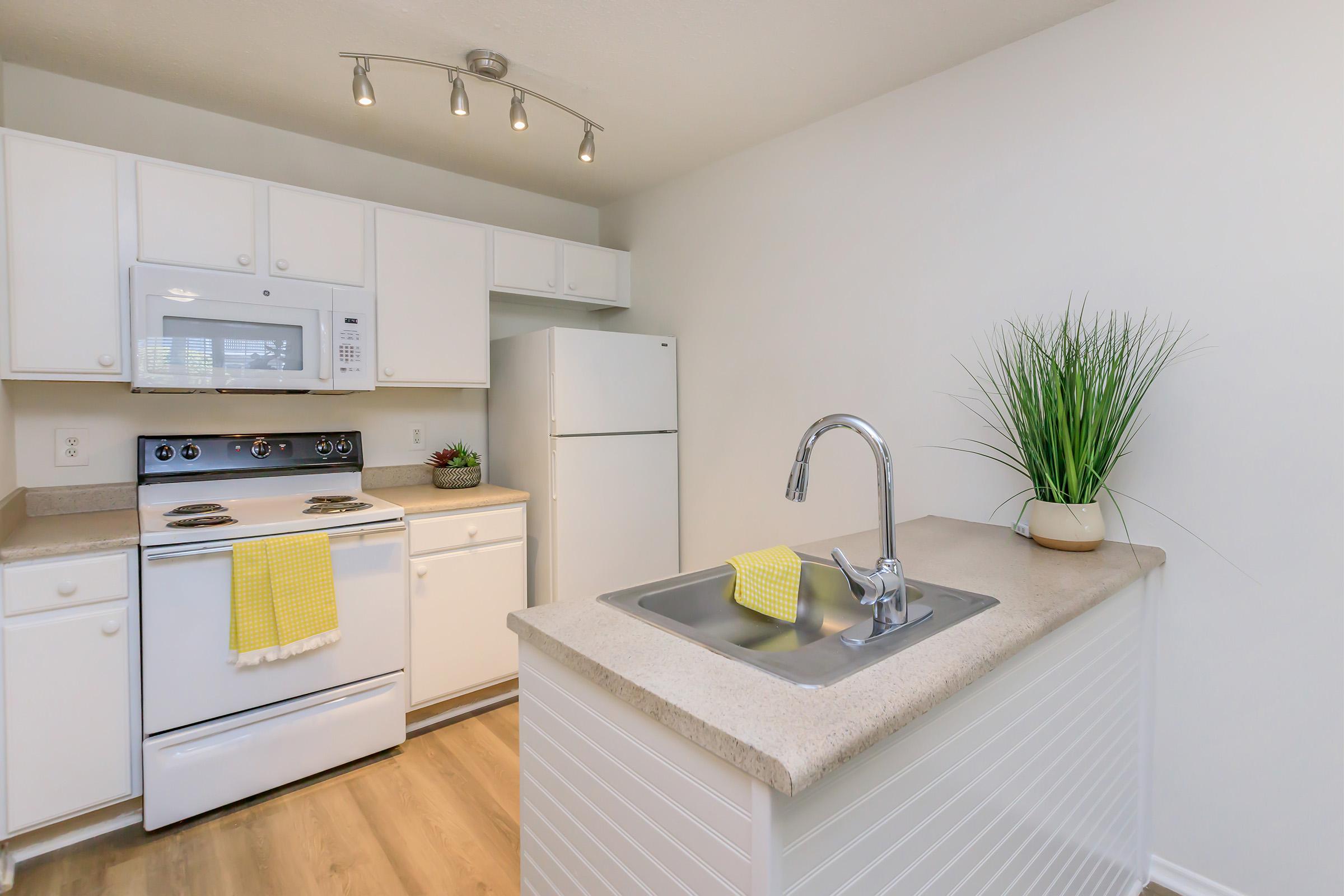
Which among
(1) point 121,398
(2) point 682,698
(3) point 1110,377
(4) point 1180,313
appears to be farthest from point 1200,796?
(1) point 121,398

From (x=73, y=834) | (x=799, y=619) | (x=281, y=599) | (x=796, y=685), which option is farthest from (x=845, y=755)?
(x=73, y=834)

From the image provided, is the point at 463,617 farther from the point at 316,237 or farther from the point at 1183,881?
the point at 1183,881

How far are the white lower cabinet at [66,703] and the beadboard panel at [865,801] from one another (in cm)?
143

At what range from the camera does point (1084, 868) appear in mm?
1420

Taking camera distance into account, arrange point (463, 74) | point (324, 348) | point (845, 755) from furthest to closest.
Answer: point (324, 348) → point (463, 74) → point (845, 755)

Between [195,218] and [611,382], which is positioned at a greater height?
[195,218]

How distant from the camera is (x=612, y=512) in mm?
2891

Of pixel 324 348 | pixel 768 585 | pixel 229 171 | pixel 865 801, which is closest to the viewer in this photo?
pixel 865 801

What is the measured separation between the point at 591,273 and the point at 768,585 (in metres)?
2.30

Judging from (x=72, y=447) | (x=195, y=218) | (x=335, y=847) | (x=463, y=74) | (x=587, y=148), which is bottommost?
(x=335, y=847)

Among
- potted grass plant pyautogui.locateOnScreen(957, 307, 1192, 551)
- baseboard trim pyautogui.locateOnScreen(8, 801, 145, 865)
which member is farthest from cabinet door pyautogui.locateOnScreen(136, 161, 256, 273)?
potted grass plant pyautogui.locateOnScreen(957, 307, 1192, 551)

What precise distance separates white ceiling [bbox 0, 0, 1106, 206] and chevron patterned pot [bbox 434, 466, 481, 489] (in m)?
1.40

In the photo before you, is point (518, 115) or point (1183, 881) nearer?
point (1183, 881)

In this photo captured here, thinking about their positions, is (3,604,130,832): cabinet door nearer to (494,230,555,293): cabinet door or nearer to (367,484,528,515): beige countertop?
(367,484,528,515): beige countertop
